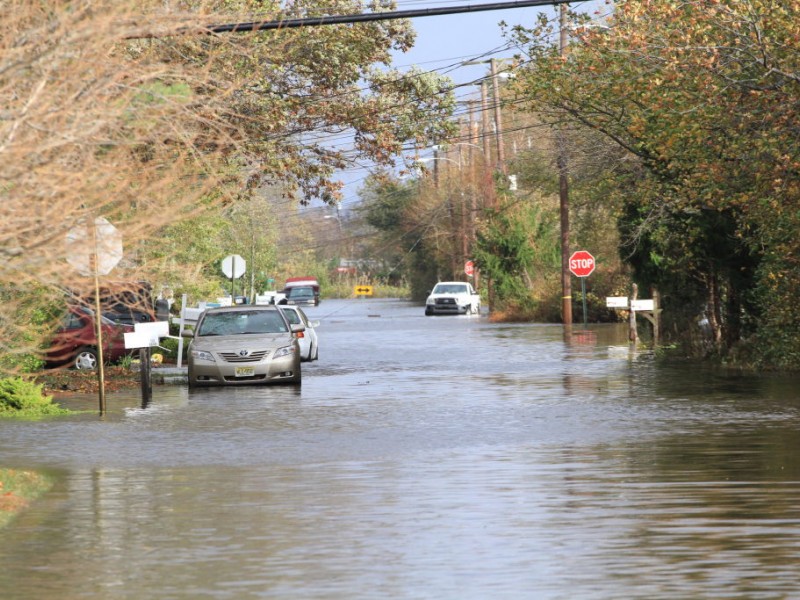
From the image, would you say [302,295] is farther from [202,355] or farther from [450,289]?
[202,355]

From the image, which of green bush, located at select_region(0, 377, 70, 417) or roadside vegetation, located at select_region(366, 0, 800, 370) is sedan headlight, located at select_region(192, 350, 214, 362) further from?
roadside vegetation, located at select_region(366, 0, 800, 370)

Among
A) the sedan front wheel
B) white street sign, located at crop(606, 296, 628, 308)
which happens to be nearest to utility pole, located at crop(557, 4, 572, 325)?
white street sign, located at crop(606, 296, 628, 308)

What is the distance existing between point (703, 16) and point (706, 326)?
572 inches

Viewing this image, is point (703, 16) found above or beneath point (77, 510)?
above

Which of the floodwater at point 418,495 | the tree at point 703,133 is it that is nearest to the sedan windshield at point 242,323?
the floodwater at point 418,495

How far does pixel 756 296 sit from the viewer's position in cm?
2994

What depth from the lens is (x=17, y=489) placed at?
46.4 feet

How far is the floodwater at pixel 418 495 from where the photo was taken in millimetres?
9844

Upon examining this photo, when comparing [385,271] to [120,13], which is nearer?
[120,13]

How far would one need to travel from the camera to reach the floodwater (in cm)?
984

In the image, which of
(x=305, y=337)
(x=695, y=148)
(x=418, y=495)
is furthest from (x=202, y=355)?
(x=418, y=495)

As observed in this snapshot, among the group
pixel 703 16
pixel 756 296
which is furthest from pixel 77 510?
pixel 756 296

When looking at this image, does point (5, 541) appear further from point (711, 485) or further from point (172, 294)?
point (172, 294)

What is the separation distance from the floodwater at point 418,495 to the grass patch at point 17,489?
15 cm
